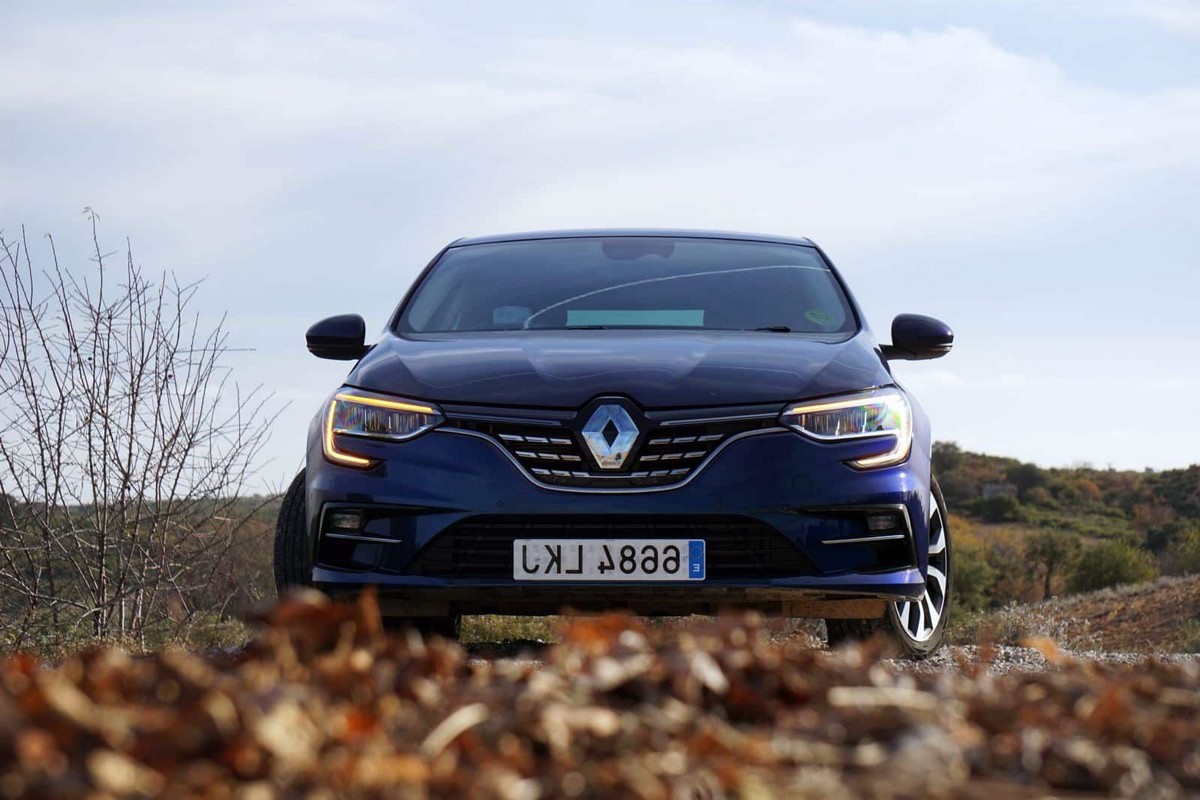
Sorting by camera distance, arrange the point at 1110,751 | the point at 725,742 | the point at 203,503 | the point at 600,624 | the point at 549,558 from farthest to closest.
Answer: the point at 203,503 < the point at 549,558 < the point at 600,624 < the point at 1110,751 < the point at 725,742

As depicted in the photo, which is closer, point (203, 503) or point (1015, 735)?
point (1015, 735)

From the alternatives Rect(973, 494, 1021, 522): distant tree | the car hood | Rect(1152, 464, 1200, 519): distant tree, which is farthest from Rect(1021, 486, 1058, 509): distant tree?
the car hood

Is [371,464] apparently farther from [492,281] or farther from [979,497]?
[979,497]

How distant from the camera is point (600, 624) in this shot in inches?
98.6

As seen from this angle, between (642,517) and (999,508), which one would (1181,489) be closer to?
(999,508)

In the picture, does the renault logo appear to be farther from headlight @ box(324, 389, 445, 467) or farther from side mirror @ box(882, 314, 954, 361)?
side mirror @ box(882, 314, 954, 361)

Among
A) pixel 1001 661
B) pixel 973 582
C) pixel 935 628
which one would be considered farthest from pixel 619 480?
pixel 973 582

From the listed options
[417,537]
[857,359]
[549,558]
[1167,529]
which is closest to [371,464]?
[417,537]

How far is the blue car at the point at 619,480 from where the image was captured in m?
4.39

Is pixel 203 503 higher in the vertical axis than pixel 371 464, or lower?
lower

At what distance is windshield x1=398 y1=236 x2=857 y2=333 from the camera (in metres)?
5.58

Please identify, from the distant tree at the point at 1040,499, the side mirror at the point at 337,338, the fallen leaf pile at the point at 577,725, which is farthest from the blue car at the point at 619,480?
the distant tree at the point at 1040,499

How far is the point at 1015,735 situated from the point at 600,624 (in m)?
0.72

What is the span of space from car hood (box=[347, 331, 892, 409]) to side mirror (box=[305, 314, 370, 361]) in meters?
0.66
